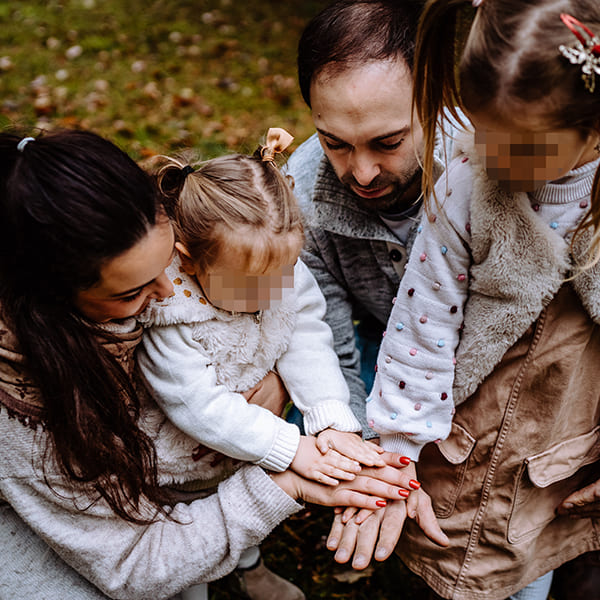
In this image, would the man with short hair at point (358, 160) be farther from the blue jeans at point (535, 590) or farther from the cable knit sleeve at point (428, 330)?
the blue jeans at point (535, 590)

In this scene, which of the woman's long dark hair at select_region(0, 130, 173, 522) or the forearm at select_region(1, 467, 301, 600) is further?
the forearm at select_region(1, 467, 301, 600)

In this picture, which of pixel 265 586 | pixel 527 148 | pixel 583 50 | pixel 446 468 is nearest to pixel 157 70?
pixel 265 586

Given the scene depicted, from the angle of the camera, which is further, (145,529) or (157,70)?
(157,70)

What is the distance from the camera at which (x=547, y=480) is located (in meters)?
1.66

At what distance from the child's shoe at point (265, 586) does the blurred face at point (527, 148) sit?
1.53m

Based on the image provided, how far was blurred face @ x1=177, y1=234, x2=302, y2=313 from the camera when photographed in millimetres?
1613

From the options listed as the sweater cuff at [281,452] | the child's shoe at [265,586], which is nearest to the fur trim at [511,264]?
the sweater cuff at [281,452]

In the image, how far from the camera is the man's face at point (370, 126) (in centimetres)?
177

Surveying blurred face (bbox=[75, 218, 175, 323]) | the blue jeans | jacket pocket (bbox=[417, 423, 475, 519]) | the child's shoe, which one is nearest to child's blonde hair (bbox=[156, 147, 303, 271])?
blurred face (bbox=[75, 218, 175, 323])

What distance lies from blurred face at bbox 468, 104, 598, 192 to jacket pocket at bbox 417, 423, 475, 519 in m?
0.66

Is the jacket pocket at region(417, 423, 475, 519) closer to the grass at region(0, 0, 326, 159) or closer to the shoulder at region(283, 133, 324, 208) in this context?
the shoulder at region(283, 133, 324, 208)

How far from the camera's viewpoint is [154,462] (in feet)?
5.46

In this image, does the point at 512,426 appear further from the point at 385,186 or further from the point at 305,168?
the point at 305,168

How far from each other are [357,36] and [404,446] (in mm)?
1112
